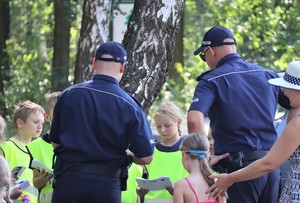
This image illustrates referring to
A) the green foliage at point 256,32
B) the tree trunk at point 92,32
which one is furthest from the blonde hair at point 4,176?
the green foliage at point 256,32

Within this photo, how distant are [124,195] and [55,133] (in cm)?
177

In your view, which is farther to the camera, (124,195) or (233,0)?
(233,0)

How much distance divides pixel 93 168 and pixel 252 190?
1.32 metres

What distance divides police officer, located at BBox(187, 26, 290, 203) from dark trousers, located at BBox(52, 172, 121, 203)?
828mm

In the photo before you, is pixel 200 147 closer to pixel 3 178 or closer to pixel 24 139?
pixel 3 178

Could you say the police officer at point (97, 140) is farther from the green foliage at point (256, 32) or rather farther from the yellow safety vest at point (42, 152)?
the green foliage at point (256, 32)

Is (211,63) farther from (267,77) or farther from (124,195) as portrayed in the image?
(124,195)

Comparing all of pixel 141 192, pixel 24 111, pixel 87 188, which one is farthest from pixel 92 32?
pixel 87 188

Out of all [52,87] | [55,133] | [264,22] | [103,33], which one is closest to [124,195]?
[55,133]

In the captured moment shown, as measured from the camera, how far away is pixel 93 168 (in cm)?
690

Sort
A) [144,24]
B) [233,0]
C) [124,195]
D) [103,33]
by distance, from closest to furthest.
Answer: [124,195] → [144,24] → [103,33] → [233,0]

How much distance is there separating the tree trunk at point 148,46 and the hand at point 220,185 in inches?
103

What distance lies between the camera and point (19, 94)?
18625mm

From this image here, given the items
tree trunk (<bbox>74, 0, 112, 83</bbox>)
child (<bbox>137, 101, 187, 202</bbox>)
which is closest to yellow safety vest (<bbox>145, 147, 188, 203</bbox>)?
child (<bbox>137, 101, 187, 202</bbox>)
